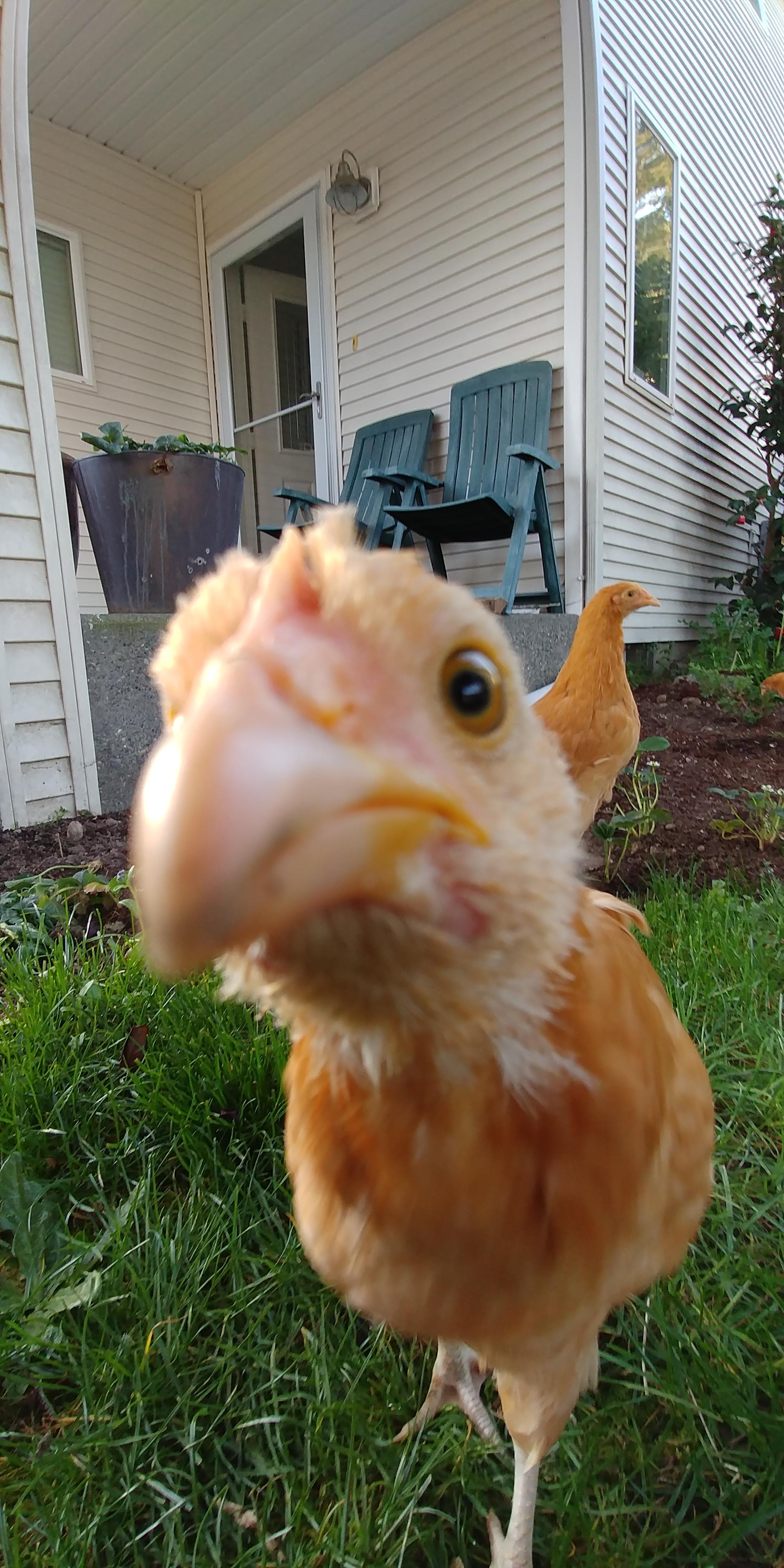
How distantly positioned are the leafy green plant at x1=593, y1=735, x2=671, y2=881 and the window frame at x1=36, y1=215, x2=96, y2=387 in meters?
6.61

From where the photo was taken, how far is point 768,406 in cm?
864

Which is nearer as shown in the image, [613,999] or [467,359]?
[613,999]

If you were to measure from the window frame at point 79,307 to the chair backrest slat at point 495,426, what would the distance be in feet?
12.1

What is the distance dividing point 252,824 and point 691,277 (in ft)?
31.9

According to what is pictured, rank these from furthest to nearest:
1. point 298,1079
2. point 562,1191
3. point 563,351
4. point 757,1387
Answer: point 563,351
point 757,1387
point 298,1079
point 562,1191

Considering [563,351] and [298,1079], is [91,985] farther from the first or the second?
[563,351]

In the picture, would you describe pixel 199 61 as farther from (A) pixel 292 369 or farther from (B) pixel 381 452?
(B) pixel 381 452

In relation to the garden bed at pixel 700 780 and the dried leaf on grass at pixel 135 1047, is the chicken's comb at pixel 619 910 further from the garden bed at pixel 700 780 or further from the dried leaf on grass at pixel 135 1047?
the dried leaf on grass at pixel 135 1047

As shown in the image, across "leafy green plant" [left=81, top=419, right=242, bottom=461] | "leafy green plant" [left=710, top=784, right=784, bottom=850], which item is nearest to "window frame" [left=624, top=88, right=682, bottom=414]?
"leafy green plant" [left=81, top=419, right=242, bottom=461]

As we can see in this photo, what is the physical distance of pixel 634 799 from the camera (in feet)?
11.8

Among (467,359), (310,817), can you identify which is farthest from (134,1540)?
(467,359)

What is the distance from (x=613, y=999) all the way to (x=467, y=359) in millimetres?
Answer: 6905

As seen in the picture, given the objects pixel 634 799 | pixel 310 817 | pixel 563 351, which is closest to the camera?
pixel 310 817

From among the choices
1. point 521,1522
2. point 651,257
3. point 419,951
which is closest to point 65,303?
point 651,257
